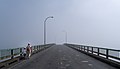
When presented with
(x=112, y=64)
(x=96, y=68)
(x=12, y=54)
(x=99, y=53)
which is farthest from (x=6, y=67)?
(x=99, y=53)

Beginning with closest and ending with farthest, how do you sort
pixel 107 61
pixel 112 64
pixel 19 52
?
pixel 112 64
pixel 107 61
pixel 19 52

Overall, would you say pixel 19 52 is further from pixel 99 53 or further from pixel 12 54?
pixel 99 53

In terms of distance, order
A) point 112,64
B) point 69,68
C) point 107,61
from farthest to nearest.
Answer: point 107,61, point 112,64, point 69,68

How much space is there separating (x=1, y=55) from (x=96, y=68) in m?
7.92

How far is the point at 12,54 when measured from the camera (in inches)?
976

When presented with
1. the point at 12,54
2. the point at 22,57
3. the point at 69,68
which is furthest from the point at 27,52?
the point at 69,68

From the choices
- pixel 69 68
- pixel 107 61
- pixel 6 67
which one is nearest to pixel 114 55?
pixel 107 61

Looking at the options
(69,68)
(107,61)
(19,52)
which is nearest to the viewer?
(69,68)

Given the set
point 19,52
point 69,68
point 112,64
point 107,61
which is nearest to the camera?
point 69,68

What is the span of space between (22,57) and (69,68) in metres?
11.2

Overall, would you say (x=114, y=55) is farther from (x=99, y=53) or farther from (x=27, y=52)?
(x=27, y=52)

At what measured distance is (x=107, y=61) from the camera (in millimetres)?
23578

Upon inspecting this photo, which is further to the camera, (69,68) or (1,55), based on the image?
(1,55)

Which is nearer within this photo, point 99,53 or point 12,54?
point 12,54
